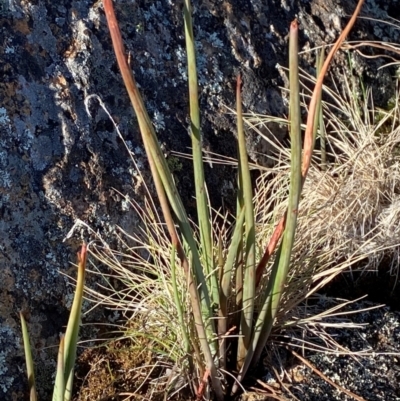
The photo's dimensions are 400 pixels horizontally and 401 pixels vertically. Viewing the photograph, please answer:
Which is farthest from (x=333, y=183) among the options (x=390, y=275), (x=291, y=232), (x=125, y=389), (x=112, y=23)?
(x=112, y=23)

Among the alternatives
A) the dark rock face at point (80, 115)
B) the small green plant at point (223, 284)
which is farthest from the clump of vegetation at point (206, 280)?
the dark rock face at point (80, 115)

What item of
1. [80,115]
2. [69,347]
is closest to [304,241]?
[80,115]

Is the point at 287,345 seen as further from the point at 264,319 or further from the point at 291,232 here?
the point at 291,232

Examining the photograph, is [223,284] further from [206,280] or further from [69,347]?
[69,347]

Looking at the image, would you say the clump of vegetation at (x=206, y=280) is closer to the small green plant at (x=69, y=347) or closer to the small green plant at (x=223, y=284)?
the small green plant at (x=223, y=284)

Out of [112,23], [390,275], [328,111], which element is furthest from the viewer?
[328,111]

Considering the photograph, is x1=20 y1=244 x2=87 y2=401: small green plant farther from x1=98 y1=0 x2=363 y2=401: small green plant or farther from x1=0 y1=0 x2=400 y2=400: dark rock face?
x1=0 y1=0 x2=400 y2=400: dark rock face
